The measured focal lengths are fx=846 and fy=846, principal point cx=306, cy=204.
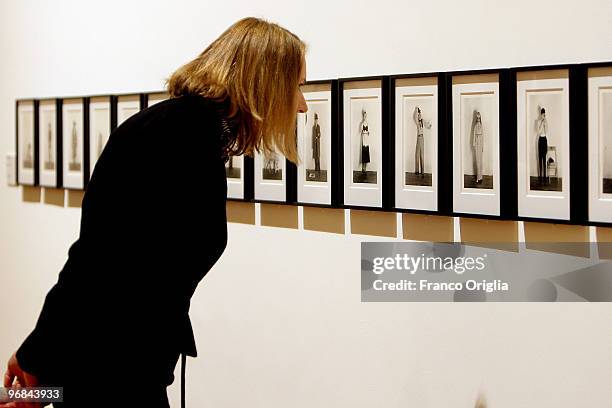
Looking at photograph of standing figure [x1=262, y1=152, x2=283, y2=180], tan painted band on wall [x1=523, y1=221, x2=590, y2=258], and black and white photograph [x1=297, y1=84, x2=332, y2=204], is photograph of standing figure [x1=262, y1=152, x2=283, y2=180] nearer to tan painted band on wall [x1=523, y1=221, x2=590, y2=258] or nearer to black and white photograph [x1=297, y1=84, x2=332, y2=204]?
black and white photograph [x1=297, y1=84, x2=332, y2=204]

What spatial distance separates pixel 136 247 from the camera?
1660 mm

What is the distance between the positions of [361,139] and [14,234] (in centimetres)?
182

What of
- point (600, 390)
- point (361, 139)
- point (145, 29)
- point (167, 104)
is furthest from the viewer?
point (145, 29)

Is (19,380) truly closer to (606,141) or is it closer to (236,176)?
(236,176)

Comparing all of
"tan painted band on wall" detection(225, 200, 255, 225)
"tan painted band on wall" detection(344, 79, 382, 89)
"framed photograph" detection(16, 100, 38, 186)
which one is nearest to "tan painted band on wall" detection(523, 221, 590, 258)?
"tan painted band on wall" detection(344, 79, 382, 89)

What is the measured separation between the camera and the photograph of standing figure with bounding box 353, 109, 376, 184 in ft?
7.54

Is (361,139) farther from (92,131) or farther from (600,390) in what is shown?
(92,131)

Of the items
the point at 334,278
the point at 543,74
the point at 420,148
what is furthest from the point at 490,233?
the point at 334,278

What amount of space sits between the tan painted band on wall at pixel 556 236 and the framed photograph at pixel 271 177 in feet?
2.59

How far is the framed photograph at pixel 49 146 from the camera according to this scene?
10.7ft

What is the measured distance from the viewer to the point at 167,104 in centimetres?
172

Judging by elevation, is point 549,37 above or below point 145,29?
below

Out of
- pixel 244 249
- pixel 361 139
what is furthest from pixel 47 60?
pixel 361 139

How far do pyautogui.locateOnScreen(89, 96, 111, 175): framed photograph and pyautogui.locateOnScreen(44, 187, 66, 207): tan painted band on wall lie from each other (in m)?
0.23
